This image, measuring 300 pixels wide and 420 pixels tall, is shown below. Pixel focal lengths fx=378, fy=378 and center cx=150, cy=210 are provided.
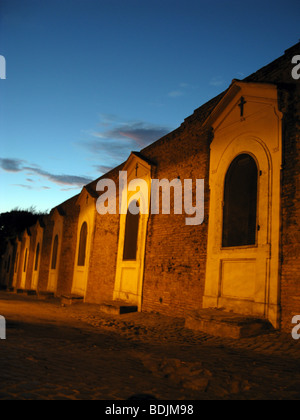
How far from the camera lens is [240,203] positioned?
8445mm

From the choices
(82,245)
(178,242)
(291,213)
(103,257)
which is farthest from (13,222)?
(291,213)

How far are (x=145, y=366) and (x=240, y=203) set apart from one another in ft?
14.9

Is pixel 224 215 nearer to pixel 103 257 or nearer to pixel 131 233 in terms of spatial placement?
pixel 131 233

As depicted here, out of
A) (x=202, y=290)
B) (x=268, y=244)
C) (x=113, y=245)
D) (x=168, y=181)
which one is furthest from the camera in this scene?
(x=113, y=245)

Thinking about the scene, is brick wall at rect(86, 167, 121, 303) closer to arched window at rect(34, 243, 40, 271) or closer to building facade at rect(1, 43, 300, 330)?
building facade at rect(1, 43, 300, 330)

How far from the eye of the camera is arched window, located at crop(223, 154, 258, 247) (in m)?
8.21

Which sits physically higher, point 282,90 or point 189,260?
point 282,90

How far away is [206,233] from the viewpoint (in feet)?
29.7

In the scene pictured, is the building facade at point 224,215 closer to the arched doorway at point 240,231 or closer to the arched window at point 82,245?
the arched doorway at point 240,231

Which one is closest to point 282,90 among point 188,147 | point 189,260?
point 188,147

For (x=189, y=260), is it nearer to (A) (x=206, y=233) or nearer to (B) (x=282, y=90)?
(A) (x=206, y=233)

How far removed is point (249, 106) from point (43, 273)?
19.9 meters

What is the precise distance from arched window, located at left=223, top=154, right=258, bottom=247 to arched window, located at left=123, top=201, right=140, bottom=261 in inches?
187
